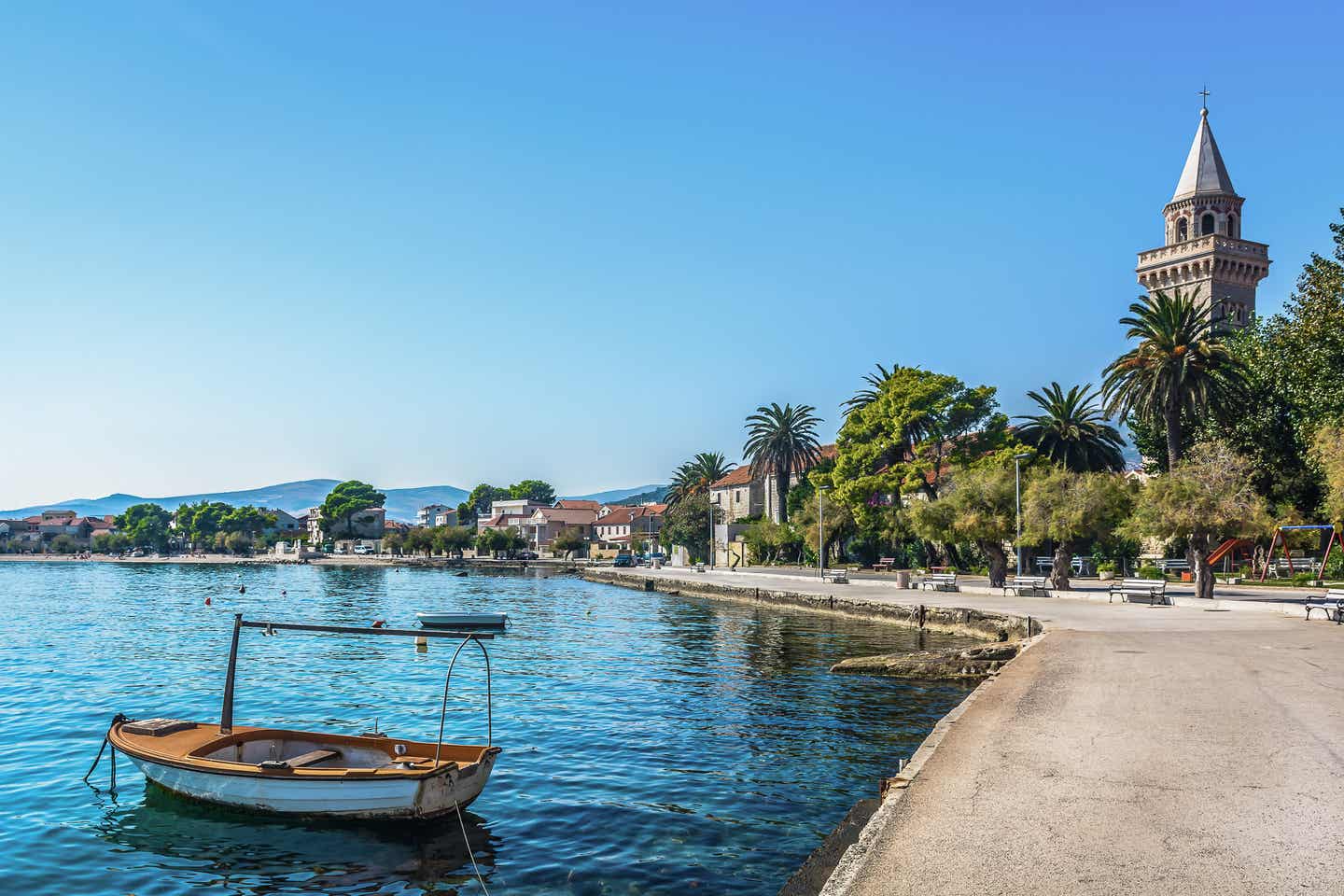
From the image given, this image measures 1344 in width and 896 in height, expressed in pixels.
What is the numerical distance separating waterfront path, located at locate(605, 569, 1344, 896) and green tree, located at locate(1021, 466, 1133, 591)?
23.2m

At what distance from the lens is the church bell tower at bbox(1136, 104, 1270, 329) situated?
76.4 m

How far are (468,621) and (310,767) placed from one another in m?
34.8

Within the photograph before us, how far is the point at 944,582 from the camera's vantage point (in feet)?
161

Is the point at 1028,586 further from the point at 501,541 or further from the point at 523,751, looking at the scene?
the point at 501,541

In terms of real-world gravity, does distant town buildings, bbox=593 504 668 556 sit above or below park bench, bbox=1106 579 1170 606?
above

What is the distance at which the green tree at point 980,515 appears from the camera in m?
47.5

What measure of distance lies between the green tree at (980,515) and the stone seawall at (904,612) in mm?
6328

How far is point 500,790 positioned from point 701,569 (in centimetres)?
7317

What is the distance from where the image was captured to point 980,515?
47.4 meters

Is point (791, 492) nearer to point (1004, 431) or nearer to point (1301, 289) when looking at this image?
point (1004, 431)

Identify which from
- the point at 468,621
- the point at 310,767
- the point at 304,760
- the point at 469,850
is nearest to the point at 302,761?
the point at 304,760

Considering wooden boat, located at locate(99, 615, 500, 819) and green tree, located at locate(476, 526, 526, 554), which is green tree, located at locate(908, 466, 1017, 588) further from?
green tree, located at locate(476, 526, 526, 554)

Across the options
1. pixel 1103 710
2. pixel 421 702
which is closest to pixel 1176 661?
pixel 1103 710

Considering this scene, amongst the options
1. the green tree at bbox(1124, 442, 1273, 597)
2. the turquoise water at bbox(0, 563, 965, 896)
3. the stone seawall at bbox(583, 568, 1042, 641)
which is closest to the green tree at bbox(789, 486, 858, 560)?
the stone seawall at bbox(583, 568, 1042, 641)
